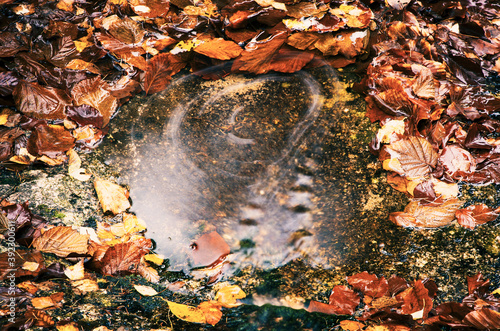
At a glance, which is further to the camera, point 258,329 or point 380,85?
point 380,85

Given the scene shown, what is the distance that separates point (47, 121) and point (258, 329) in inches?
62.6

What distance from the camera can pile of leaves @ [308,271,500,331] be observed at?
1.35 metres

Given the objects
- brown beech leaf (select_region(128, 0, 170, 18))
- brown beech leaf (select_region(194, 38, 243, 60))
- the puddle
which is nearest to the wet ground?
the puddle

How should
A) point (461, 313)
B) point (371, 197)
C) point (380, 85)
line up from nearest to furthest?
1. point (461, 313)
2. point (371, 197)
3. point (380, 85)

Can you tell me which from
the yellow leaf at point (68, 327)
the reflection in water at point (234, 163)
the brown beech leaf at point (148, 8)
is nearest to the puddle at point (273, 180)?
the reflection in water at point (234, 163)

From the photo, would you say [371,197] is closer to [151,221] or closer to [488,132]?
[488,132]

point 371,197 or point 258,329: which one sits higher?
point 371,197

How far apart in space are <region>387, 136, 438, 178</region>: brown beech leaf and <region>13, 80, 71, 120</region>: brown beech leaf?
6.37ft

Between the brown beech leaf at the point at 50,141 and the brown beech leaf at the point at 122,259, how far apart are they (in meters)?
0.66

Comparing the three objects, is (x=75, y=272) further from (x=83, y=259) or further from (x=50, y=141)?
(x=50, y=141)

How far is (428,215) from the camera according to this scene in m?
1.69

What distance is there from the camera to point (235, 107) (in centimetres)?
211

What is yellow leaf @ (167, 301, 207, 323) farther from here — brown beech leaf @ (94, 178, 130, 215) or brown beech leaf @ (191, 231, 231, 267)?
brown beech leaf @ (94, 178, 130, 215)

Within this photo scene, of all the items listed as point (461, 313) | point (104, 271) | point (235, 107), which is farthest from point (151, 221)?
point (461, 313)
